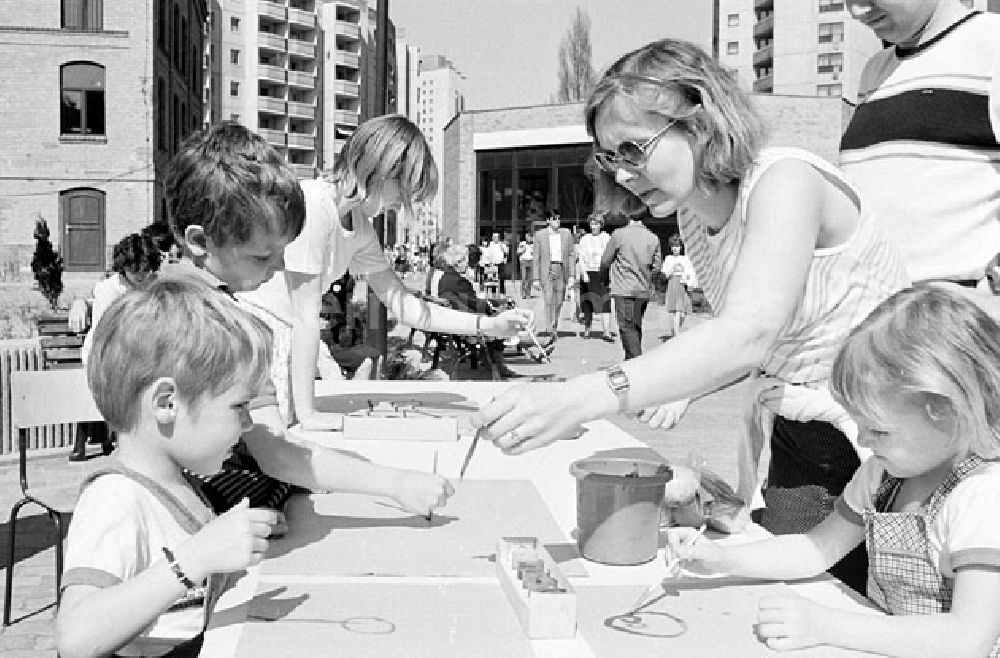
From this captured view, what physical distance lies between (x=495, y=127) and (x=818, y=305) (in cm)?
3150

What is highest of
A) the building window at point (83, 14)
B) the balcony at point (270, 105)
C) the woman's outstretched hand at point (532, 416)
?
the balcony at point (270, 105)

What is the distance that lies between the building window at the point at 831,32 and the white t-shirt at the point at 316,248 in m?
49.7

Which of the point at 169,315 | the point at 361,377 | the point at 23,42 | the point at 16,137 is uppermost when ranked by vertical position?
the point at 23,42

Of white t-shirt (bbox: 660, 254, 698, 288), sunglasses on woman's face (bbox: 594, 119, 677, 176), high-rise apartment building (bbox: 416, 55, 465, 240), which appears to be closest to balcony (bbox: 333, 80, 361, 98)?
high-rise apartment building (bbox: 416, 55, 465, 240)

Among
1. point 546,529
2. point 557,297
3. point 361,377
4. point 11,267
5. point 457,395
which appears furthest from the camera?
point 11,267

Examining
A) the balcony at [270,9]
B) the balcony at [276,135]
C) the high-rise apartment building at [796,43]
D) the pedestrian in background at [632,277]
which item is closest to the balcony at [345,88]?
the balcony at [270,9]

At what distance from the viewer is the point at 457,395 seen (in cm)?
357

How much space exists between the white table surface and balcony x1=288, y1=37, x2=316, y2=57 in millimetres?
62932

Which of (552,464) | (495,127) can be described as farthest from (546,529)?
(495,127)

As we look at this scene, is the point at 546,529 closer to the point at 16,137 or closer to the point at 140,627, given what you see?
the point at 140,627

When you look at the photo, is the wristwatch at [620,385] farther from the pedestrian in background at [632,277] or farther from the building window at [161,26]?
the building window at [161,26]

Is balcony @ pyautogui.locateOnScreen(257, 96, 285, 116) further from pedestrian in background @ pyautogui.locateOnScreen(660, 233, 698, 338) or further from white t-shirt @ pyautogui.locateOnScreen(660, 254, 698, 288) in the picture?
pedestrian in background @ pyautogui.locateOnScreen(660, 233, 698, 338)

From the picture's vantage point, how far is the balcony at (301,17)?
6397 centimetres

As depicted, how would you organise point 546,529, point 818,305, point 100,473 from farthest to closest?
1. point 546,529
2. point 818,305
3. point 100,473
